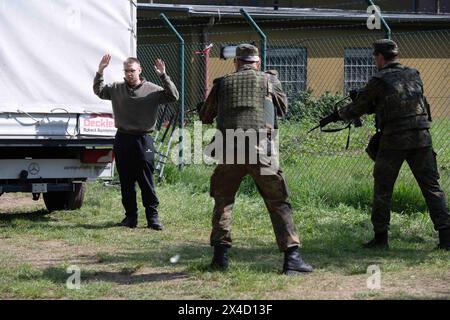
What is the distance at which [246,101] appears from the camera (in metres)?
7.25

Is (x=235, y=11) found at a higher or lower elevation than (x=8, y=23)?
higher

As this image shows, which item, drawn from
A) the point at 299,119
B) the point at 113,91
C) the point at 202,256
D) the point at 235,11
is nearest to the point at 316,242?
the point at 202,256

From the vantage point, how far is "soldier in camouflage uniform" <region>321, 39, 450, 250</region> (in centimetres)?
818

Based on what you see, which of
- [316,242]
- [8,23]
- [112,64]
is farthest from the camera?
[112,64]

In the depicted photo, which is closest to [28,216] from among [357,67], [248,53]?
[248,53]

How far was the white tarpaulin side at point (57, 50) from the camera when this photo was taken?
32.9 ft

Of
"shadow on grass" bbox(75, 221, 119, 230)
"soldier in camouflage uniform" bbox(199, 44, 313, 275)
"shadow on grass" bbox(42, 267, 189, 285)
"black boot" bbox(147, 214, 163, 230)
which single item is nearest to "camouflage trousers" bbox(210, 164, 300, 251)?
"soldier in camouflage uniform" bbox(199, 44, 313, 275)

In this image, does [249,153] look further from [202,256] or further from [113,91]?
[113,91]

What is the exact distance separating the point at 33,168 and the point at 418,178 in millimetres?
4524

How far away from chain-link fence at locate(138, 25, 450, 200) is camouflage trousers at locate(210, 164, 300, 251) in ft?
9.98

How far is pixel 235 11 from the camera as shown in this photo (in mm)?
21672

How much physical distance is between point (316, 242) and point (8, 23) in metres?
4.22

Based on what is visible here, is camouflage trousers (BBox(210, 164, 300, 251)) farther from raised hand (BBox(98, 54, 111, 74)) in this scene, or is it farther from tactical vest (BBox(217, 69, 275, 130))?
raised hand (BBox(98, 54, 111, 74))

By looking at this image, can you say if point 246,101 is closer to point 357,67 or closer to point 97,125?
point 97,125
